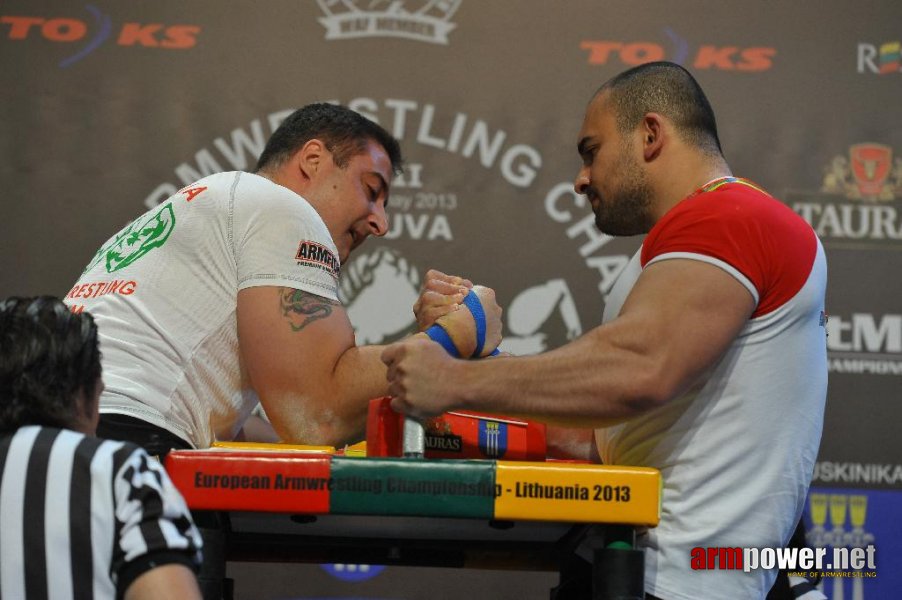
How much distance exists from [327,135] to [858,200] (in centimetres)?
189

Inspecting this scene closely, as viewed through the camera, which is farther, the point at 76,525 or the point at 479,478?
the point at 479,478

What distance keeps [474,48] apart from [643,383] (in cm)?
223

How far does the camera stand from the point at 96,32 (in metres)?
3.41

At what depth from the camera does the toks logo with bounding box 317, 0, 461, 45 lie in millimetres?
3434

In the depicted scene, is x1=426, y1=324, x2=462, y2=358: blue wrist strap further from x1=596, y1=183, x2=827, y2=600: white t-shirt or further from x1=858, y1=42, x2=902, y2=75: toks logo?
x1=858, y1=42, x2=902, y2=75: toks logo

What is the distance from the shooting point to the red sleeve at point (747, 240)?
4.91 ft

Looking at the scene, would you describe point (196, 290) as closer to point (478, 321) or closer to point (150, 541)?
point (478, 321)

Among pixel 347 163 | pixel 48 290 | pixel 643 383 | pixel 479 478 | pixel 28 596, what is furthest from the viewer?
pixel 48 290

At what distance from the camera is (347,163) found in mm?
2357

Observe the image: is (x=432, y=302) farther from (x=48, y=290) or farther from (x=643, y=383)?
(x=48, y=290)

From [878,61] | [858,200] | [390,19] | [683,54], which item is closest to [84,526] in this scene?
[390,19]

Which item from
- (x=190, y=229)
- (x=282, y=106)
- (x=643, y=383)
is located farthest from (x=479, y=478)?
(x=282, y=106)

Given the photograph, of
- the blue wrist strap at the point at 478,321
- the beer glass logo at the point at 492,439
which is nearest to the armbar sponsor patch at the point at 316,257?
the blue wrist strap at the point at 478,321

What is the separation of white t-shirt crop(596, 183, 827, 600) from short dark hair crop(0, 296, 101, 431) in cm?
80
